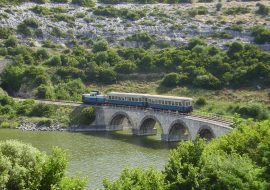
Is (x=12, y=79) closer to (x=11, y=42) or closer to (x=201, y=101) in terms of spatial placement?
(x=11, y=42)

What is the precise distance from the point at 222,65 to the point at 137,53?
22093 millimetres

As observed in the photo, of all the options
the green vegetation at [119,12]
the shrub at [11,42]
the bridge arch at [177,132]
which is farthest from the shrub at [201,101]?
the green vegetation at [119,12]

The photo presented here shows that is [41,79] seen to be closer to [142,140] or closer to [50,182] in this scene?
[142,140]

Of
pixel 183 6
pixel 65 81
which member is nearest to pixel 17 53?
pixel 65 81

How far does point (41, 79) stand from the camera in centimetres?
9631

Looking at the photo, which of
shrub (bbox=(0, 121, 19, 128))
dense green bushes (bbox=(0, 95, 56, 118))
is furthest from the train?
shrub (bbox=(0, 121, 19, 128))

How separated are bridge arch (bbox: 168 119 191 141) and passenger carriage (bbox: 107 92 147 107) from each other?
311 inches

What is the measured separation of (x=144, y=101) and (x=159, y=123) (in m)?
6.00

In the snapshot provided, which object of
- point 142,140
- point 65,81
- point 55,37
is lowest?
point 142,140

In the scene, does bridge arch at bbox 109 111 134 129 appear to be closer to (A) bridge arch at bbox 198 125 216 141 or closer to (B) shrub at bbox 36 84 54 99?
(A) bridge arch at bbox 198 125 216 141

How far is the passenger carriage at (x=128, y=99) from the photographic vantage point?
78.8m

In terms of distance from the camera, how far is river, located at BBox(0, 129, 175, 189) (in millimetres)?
53544

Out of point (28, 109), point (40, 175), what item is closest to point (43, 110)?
point (28, 109)

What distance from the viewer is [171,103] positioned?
242ft
